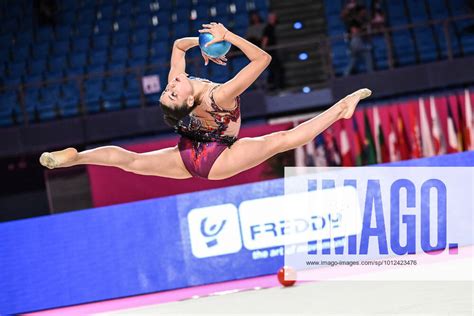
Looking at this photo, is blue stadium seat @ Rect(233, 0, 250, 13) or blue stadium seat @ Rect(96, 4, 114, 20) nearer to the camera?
blue stadium seat @ Rect(233, 0, 250, 13)

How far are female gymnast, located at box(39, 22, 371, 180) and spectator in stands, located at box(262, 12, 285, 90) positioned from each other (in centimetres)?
782

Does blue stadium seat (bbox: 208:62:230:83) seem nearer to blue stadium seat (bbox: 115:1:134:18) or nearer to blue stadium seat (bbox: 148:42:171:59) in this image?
blue stadium seat (bbox: 148:42:171:59)

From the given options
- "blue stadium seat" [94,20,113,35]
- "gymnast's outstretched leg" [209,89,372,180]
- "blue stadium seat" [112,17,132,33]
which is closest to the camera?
"gymnast's outstretched leg" [209,89,372,180]

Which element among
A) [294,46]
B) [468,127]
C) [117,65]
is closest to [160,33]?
[117,65]

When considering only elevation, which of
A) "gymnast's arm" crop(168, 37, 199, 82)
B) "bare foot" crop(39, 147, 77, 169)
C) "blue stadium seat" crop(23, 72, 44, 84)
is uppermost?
"blue stadium seat" crop(23, 72, 44, 84)

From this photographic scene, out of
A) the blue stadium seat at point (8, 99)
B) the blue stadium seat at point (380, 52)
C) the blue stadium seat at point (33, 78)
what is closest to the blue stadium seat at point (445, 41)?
the blue stadium seat at point (380, 52)

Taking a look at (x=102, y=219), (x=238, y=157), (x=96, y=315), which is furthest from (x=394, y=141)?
(x=238, y=157)

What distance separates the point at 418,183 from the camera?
11.0 m

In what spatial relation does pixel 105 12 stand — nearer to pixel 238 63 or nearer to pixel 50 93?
pixel 50 93

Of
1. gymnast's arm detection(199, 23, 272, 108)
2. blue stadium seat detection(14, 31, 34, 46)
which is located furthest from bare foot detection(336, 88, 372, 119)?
blue stadium seat detection(14, 31, 34, 46)

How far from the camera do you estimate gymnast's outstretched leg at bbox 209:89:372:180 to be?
6754 mm

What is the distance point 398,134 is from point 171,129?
4.05 meters

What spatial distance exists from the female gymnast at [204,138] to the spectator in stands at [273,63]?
782cm

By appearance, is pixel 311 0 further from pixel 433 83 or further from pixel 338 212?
pixel 338 212
